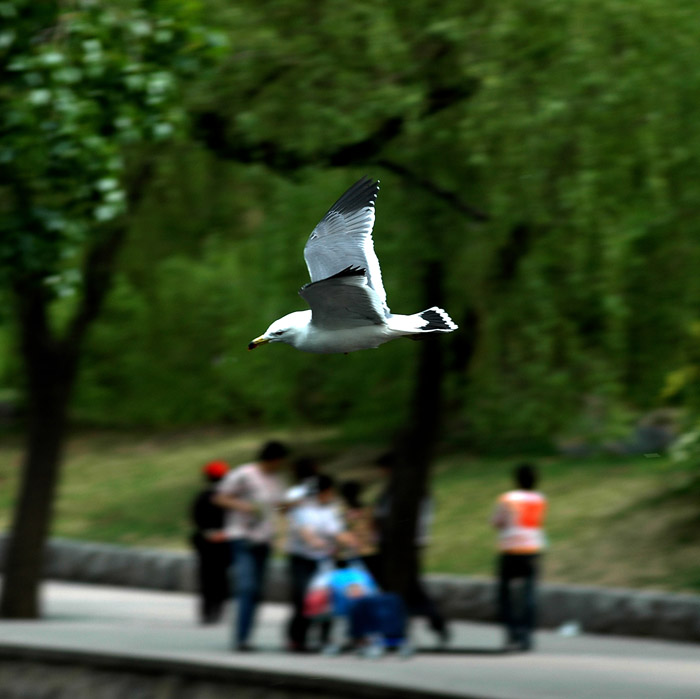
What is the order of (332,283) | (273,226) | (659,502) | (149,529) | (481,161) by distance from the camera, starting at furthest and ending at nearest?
(149,529)
(659,502)
(273,226)
(481,161)
(332,283)

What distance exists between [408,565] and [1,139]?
4733mm

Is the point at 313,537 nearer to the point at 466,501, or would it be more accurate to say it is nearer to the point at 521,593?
the point at 521,593

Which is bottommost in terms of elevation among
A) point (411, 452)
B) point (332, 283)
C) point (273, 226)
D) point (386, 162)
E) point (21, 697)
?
point (21, 697)

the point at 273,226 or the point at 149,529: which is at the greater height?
the point at 273,226

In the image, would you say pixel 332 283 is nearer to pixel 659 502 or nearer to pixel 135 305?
pixel 659 502

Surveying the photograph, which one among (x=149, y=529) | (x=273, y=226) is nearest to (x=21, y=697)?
(x=273, y=226)

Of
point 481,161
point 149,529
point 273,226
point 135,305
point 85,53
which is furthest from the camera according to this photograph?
point 135,305

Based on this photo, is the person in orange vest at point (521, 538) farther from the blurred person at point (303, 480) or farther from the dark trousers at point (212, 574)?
the dark trousers at point (212, 574)

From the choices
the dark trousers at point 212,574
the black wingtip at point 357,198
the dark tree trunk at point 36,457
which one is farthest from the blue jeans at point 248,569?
the black wingtip at point 357,198

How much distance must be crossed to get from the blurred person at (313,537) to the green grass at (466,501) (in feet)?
17.2

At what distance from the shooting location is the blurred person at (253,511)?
34.3 ft

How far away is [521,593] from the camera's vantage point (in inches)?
460

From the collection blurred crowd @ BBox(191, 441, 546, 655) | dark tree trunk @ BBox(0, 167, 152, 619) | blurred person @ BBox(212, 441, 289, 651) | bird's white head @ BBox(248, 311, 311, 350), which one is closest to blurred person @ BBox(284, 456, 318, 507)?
blurred crowd @ BBox(191, 441, 546, 655)

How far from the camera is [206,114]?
12148mm
